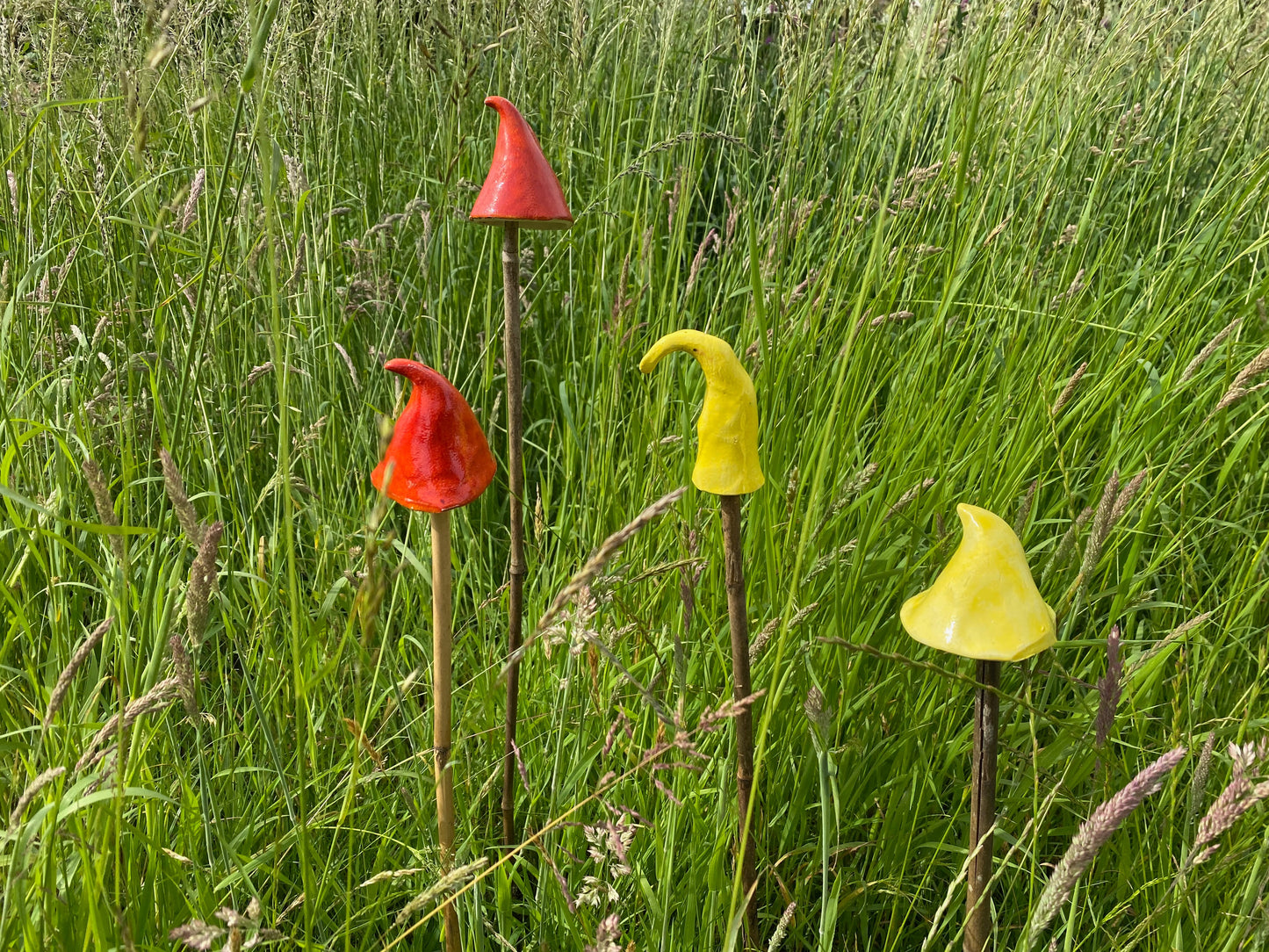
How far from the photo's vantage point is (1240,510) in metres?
1.70

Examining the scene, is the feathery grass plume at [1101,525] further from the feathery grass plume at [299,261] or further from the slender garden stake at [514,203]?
the feathery grass plume at [299,261]

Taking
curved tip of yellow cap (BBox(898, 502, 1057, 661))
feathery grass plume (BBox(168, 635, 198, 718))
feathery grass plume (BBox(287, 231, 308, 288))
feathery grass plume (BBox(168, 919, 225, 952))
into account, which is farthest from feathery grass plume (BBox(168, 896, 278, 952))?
feathery grass plume (BBox(287, 231, 308, 288))

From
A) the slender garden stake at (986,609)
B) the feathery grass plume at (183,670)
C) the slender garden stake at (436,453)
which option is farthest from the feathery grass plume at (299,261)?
the slender garden stake at (986,609)

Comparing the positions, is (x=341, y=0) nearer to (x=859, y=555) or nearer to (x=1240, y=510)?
(x=859, y=555)

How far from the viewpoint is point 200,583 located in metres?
0.76

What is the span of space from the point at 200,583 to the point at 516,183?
1.65 ft

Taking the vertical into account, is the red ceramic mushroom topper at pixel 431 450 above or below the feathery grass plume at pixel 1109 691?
above

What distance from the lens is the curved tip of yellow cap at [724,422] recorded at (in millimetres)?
812

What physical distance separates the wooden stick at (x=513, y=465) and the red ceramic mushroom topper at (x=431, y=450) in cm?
15

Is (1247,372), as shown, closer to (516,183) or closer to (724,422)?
(724,422)

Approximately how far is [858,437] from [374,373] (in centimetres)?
97

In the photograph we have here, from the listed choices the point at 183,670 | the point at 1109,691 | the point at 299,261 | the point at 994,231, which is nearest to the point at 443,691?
the point at 183,670

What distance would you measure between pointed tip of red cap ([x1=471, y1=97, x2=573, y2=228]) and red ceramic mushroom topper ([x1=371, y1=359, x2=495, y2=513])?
0.21 meters

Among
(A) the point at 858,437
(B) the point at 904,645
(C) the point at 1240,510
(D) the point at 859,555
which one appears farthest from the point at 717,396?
(C) the point at 1240,510
